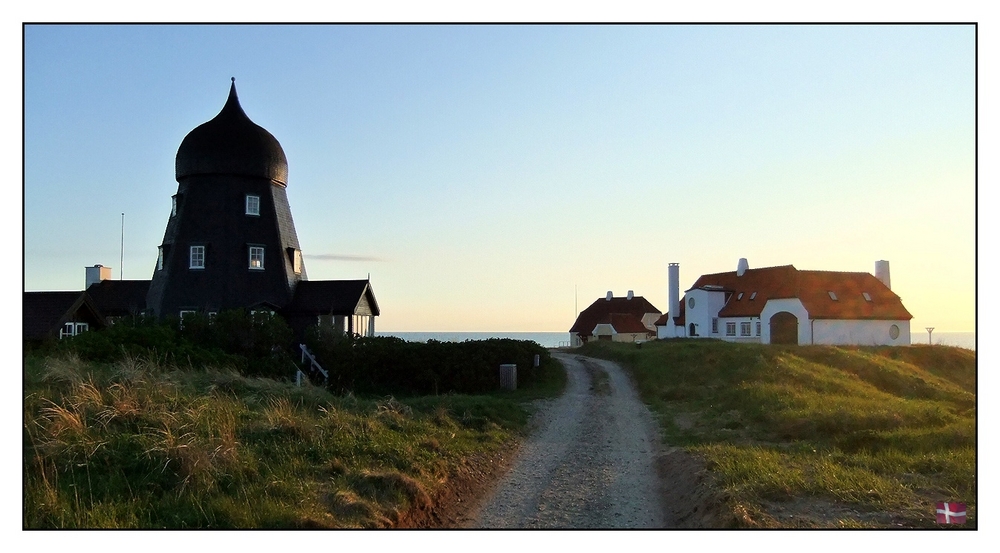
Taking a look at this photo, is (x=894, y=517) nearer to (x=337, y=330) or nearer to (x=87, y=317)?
(x=337, y=330)

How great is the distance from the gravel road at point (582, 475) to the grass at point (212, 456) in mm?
961

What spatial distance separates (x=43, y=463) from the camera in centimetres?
930

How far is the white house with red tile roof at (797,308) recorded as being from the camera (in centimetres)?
4178

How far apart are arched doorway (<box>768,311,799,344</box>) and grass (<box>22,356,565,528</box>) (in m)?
31.2

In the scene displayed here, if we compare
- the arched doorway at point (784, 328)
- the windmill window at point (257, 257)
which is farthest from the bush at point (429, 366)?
the arched doorway at point (784, 328)

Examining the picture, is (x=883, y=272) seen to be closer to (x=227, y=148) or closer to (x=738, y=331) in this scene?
(x=738, y=331)

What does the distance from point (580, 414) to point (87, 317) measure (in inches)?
847

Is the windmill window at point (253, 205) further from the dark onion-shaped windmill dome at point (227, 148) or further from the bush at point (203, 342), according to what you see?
the bush at point (203, 342)

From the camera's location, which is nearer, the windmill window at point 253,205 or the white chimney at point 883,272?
the windmill window at point 253,205

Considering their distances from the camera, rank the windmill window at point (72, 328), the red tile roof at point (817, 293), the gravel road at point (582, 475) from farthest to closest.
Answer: the red tile roof at point (817, 293) < the windmill window at point (72, 328) < the gravel road at point (582, 475)

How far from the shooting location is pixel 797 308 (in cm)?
4191

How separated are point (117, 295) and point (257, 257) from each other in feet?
44.5

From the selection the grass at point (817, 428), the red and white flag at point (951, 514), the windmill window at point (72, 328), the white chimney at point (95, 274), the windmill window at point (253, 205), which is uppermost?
the windmill window at point (253, 205)

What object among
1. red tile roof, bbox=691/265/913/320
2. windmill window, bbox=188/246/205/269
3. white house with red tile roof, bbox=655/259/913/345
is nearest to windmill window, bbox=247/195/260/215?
windmill window, bbox=188/246/205/269
